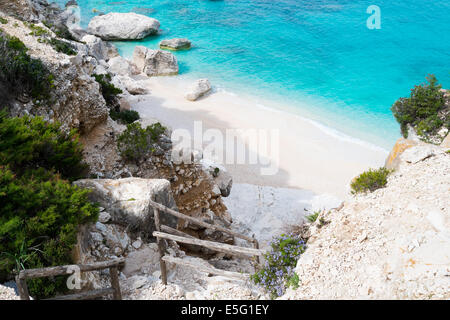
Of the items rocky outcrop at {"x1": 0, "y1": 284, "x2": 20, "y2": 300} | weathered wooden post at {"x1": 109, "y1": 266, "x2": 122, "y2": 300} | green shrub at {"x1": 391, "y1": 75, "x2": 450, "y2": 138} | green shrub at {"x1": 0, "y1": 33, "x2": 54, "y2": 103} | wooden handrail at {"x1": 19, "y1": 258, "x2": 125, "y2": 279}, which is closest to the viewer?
wooden handrail at {"x1": 19, "y1": 258, "x2": 125, "y2": 279}

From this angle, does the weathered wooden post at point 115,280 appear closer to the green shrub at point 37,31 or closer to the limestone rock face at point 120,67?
the green shrub at point 37,31

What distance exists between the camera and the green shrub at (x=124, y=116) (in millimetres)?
18344

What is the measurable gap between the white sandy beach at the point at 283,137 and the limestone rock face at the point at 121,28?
11.7 meters

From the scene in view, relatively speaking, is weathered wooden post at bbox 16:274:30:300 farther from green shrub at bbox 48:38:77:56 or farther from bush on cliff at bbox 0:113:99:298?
green shrub at bbox 48:38:77:56

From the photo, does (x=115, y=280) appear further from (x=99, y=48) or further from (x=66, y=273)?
(x=99, y=48)

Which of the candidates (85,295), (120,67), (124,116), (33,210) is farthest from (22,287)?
(120,67)

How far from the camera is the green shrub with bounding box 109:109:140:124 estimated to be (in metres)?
18.3

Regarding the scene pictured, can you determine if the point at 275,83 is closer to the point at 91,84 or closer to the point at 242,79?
the point at 242,79

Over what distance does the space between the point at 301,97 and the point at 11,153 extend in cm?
2305

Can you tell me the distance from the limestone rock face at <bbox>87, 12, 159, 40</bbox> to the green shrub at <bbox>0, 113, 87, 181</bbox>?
30318mm

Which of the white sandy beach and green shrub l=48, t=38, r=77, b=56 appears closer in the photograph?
→ green shrub l=48, t=38, r=77, b=56

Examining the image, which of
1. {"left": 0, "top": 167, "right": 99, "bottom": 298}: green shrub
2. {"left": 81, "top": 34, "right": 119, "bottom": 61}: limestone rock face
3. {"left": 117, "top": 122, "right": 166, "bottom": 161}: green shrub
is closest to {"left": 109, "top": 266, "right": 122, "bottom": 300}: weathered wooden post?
{"left": 0, "top": 167, "right": 99, "bottom": 298}: green shrub
